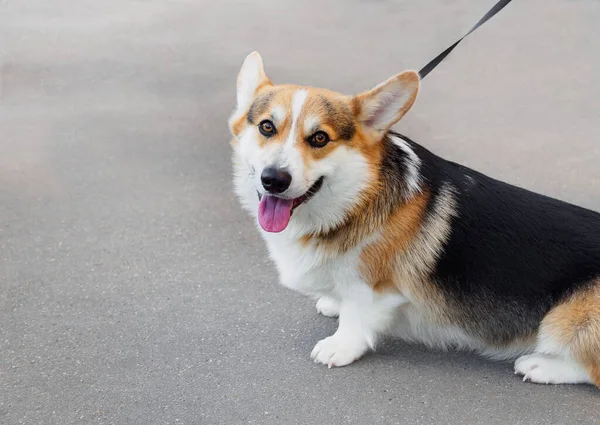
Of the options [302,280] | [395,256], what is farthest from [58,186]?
[395,256]

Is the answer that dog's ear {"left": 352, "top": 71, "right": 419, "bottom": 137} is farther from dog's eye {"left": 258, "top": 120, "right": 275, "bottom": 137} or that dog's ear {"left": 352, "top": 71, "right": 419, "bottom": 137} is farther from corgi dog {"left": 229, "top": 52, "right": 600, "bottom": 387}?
dog's eye {"left": 258, "top": 120, "right": 275, "bottom": 137}

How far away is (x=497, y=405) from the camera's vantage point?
7.91 ft

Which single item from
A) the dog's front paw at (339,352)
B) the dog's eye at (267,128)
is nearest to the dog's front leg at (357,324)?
the dog's front paw at (339,352)

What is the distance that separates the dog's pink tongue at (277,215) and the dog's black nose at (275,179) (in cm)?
13

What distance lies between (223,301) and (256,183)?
835mm

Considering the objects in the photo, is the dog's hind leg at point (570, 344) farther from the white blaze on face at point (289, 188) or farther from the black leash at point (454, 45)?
the black leash at point (454, 45)

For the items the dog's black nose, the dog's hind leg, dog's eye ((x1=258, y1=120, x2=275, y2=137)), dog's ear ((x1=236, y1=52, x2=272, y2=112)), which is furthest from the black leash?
the dog's hind leg

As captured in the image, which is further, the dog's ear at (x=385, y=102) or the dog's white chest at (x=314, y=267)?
the dog's white chest at (x=314, y=267)

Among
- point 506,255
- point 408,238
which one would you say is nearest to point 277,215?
point 408,238

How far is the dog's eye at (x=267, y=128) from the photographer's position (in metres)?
2.36

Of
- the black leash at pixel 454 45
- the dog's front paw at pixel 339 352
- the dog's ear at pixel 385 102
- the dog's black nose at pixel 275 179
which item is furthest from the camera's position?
the black leash at pixel 454 45

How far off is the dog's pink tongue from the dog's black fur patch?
373 millimetres

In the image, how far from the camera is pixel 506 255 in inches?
95.8

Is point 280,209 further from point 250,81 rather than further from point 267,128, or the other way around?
point 250,81
